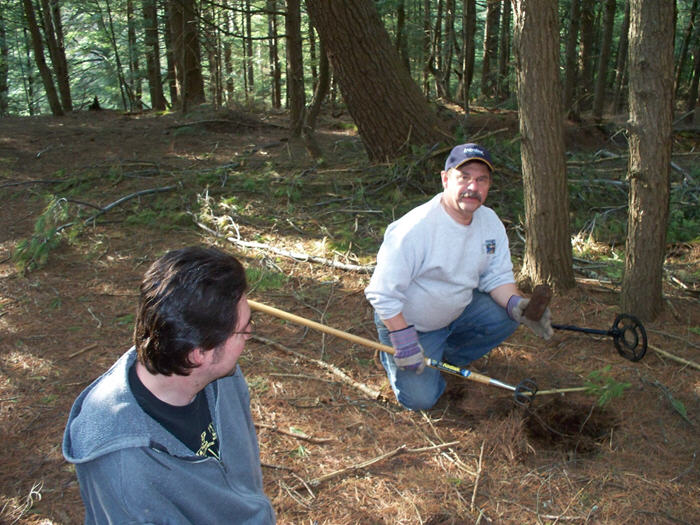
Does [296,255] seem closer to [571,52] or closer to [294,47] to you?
[294,47]

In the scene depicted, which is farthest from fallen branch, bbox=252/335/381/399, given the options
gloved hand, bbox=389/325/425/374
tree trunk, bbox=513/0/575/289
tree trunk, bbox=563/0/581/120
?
tree trunk, bbox=563/0/581/120

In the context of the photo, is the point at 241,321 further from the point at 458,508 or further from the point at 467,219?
the point at 467,219

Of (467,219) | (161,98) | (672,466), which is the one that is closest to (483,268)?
(467,219)

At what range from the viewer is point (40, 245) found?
5219mm

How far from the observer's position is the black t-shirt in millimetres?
1468

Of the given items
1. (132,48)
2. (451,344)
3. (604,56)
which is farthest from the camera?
(132,48)

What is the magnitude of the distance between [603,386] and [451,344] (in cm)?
104

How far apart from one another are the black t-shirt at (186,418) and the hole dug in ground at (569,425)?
2.05 metres

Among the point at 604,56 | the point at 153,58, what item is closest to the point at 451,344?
the point at 604,56

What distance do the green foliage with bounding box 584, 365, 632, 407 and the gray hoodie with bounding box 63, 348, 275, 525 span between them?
7.75 feet

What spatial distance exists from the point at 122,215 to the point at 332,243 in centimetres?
289

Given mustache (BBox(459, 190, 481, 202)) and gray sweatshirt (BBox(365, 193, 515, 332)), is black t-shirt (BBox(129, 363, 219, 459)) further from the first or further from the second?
mustache (BBox(459, 190, 481, 202))

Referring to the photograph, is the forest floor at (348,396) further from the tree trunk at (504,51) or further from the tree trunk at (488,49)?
the tree trunk at (504,51)

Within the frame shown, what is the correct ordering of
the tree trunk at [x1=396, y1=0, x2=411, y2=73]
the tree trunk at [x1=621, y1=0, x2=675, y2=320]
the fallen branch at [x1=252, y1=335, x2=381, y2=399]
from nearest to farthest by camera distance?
the tree trunk at [x1=621, y1=0, x2=675, y2=320] → the fallen branch at [x1=252, y1=335, x2=381, y2=399] → the tree trunk at [x1=396, y1=0, x2=411, y2=73]
